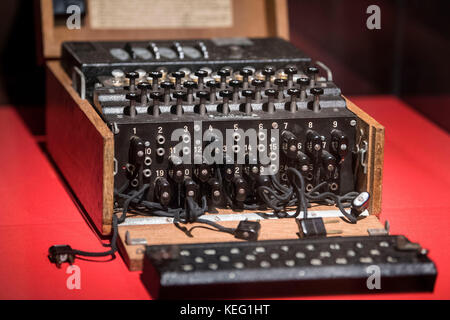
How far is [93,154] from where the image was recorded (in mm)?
2611

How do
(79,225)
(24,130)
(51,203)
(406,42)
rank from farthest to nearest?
(406,42) < (24,130) < (51,203) < (79,225)

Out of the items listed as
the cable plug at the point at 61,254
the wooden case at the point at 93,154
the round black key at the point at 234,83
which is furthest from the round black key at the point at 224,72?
the cable plug at the point at 61,254

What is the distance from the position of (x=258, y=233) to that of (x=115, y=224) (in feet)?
1.25

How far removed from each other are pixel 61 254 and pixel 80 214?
0.39 metres

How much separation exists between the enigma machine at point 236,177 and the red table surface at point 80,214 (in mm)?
51

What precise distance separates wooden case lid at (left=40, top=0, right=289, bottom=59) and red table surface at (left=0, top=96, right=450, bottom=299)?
1.73ft

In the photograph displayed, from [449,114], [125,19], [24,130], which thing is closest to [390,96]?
[449,114]

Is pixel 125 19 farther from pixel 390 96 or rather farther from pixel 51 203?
pixel 390 96

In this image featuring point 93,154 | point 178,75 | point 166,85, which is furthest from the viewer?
point 178,75

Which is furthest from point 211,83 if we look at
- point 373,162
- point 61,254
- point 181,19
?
point 181,19

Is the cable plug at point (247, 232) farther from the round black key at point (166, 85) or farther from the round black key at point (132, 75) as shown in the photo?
the round black key at point (132, 75)

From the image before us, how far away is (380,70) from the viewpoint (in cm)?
447

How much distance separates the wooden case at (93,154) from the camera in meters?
2.51

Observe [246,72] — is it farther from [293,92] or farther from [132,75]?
[132,75]
